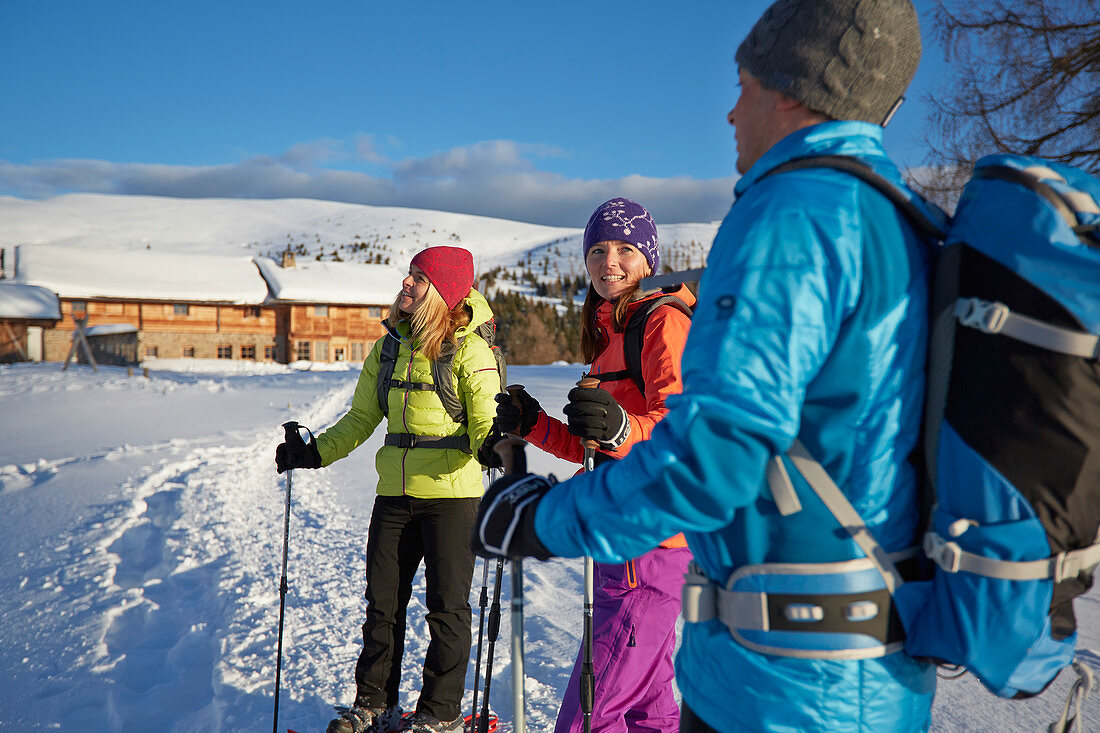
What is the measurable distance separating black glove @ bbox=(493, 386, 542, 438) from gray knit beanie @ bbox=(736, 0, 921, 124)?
5.42ft

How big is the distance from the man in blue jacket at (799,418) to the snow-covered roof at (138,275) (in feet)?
121

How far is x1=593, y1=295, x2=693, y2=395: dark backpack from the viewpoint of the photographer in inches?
93.2

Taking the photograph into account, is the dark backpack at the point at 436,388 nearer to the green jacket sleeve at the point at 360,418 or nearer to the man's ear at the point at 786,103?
the green jacket sleeve at the point at 360,418

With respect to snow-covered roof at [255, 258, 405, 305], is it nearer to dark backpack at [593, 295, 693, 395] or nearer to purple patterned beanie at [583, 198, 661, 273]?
purple patterned beanie at [583, 198, 661, 273]

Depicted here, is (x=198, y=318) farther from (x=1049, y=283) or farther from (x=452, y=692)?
(x=1049, y=283)

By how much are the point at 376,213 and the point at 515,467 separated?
428 ft

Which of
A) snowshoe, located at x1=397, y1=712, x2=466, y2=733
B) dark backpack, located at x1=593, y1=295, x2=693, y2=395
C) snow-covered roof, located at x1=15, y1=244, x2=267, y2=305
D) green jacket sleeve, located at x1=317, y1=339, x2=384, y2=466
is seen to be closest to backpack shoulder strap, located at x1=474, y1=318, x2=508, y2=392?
green jacket sleeve, located at x1=317, y1=339, x2=384, y2=466

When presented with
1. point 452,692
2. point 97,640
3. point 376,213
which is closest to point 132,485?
point 97,640

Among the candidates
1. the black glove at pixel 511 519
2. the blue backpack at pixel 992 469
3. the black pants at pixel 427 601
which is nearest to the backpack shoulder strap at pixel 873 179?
the blue backpack at pixel 992 469

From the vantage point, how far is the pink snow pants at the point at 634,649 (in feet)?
7.43

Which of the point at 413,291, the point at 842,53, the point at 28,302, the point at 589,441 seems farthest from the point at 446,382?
the point at 28,302

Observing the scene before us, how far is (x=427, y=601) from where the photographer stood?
3123 millimetres

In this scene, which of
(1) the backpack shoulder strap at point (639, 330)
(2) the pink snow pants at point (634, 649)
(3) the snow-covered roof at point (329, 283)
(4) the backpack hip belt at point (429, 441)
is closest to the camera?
(2) the pink snow pants at point (634, 649)

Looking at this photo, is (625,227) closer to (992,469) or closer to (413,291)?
(413,291)
